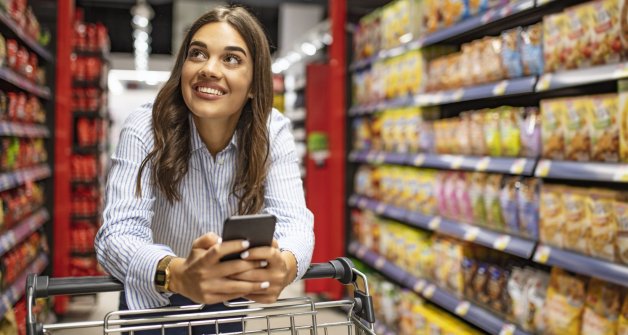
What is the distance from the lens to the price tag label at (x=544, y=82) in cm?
274

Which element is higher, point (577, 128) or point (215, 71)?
point (215, 71)

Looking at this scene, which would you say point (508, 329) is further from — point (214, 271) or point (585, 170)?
point (214, 271)

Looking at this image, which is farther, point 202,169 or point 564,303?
point 564,303

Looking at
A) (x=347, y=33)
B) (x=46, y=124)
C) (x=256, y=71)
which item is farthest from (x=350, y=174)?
(x=256, y=71)

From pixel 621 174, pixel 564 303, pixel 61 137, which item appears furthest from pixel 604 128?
pixel 61 137

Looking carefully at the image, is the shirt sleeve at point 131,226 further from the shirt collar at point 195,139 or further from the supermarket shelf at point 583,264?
the supermarket shelf at point 583,264

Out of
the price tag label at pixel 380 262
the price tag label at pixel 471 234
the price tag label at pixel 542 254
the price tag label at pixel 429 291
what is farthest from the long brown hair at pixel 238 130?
the price tag label at pixel 380 262

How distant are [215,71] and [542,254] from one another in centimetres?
179

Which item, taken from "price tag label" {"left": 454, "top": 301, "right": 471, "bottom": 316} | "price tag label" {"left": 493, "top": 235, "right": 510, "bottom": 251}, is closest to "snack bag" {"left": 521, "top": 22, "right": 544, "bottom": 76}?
"price tag label" {"left": 493, "top": 235, "right": 510, "bottom": 251}

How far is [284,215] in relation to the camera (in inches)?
63.4

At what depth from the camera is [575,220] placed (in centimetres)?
265

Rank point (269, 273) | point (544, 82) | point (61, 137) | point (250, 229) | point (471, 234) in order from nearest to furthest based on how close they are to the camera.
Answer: point (250, 229)
point (269, 273)
point (544, 82)
point (471, 234)
point (61, 137)

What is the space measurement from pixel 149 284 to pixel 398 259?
3.25m

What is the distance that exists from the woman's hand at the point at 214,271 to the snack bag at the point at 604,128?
174 cm
